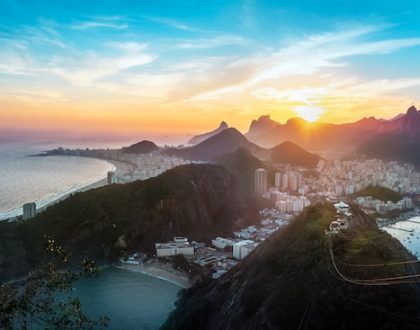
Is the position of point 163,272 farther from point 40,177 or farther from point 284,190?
point 40,177

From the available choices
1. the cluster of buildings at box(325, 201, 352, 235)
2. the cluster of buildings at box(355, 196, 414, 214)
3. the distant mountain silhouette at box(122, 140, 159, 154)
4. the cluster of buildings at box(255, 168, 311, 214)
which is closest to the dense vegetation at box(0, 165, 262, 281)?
the cluster of buildings at box(255, 168, 311, 214)

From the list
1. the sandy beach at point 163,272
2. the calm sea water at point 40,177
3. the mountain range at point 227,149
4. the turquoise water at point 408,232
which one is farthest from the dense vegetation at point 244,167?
the sandy beach at point 163,272

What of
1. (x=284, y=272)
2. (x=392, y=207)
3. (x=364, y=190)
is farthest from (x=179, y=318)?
(x=364, y=190)

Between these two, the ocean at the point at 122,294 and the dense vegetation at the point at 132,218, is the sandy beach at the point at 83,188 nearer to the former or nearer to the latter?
the ocean at the point at 122,294

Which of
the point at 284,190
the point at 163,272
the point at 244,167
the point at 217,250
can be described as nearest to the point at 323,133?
the point at 244,167

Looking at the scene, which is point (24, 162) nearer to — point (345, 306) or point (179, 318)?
point (179, 318)

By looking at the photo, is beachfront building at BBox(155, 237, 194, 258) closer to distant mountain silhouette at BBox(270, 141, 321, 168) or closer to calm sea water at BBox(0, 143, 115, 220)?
calm sea water at BBox(0, 143, 115, 220)
